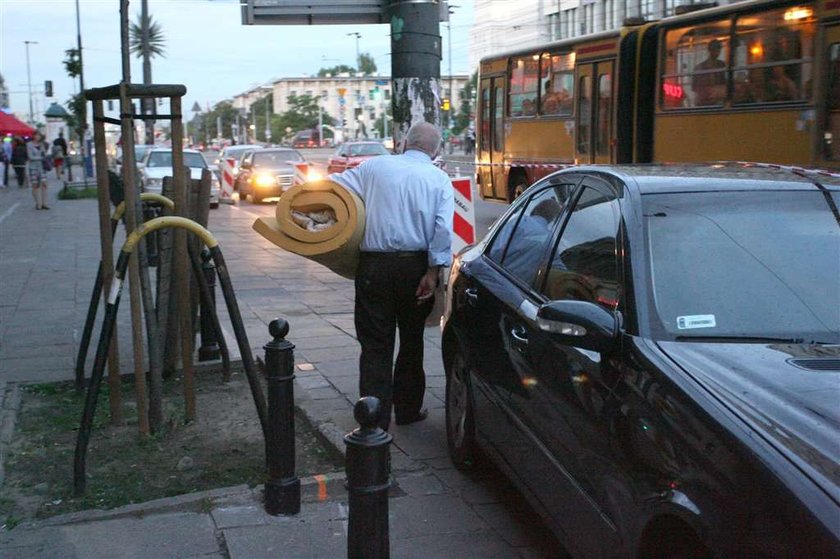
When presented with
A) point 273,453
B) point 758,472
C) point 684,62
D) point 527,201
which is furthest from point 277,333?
point 684,62

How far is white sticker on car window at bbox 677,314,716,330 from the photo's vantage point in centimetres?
325

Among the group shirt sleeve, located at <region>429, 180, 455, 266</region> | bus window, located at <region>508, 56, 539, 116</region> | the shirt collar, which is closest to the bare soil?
shirt sleeve, located at <region>429, 180, 455, 266</region>

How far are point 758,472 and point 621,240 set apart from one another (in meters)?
1.35

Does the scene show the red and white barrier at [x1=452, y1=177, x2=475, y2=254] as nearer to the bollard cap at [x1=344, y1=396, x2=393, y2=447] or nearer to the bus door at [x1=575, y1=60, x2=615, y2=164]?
the bollard cap at [x1=344, y1=396, x2=393, y2=447]

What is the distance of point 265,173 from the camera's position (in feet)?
95.7

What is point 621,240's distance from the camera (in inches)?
142

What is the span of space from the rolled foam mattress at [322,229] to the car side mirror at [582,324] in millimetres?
2266

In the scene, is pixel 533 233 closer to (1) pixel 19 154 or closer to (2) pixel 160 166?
(2) pixel 160 166

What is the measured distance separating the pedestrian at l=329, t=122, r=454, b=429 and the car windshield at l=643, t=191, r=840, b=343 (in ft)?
6.43

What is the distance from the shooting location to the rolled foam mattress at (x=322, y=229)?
5484 millimetres

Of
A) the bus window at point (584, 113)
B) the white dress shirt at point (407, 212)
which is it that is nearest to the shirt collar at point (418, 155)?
the white dress shirt at point (407, 212)

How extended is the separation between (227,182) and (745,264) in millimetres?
28300

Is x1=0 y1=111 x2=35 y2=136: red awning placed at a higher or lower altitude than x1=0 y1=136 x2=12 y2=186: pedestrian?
higher

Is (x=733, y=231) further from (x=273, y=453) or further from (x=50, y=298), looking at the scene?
(x=50, y=298)
